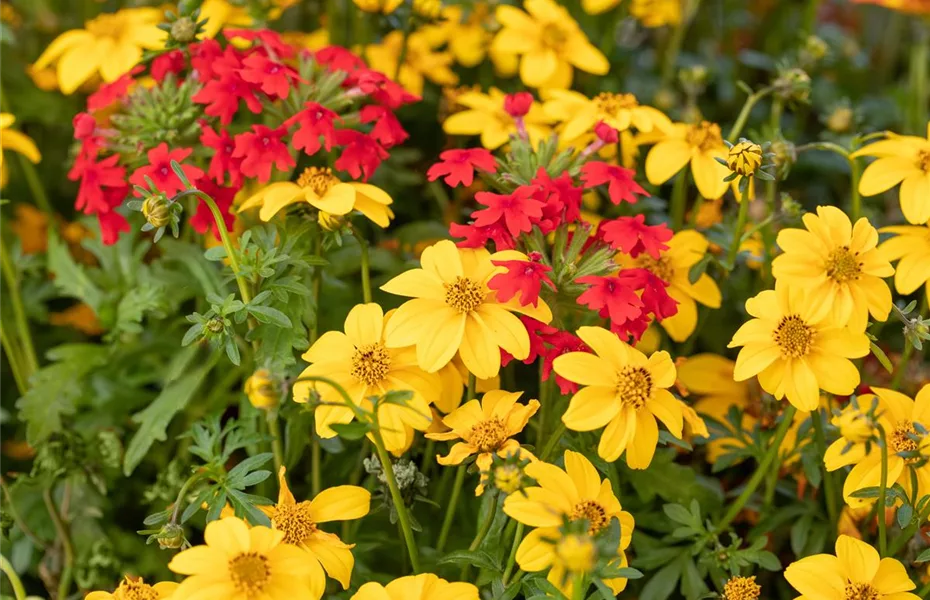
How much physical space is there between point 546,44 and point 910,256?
0.73m

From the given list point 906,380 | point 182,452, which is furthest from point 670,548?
point 182,452

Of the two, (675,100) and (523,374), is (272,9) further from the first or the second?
(675,100)

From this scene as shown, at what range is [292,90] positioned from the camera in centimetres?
121

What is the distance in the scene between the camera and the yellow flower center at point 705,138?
Answer: 129 centimetres

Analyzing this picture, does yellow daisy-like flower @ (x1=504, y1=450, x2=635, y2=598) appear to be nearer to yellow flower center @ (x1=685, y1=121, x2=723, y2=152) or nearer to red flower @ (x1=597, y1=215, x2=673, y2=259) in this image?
red flower @ (x1=597, y1=215, x2=673, y2=259)

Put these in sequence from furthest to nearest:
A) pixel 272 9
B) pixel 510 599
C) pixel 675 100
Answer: pixel 675 100, pixel 272 9, pixel 510 599

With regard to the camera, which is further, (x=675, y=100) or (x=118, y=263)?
(x=675, y=100)

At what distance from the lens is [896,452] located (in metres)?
0.97

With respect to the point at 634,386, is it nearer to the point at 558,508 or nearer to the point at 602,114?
the point at 558,508

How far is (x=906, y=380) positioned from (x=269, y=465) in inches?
37.3

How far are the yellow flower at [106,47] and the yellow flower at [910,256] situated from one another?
41.7 inches

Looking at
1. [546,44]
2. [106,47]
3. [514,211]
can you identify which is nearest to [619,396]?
[514,211]

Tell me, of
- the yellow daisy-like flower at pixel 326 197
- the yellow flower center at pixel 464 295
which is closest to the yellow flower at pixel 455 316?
the yellow flower center at pixel 464 295

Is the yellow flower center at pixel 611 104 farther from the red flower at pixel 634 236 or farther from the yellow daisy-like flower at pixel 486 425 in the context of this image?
the yellow daisy-like flower at pixel 486 425
